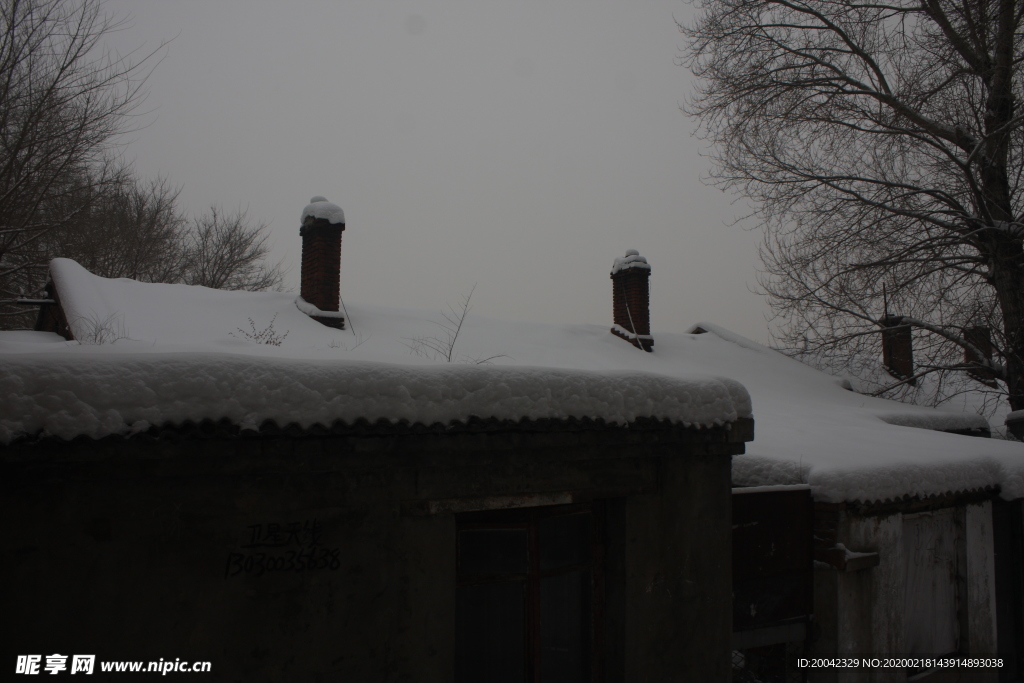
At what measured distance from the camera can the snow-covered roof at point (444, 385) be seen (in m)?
2.63

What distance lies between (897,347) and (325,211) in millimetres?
12449

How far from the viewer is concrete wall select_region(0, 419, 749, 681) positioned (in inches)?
102

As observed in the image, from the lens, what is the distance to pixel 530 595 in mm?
3965

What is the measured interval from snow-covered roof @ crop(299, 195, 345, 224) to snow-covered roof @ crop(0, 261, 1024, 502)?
1.50 m

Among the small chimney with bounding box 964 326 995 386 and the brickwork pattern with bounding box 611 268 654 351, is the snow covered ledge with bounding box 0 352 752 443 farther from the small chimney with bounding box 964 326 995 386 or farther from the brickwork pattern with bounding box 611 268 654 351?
the small chimney with bounding box 964 326 995 386

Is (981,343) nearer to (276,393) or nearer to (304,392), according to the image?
(304,392)

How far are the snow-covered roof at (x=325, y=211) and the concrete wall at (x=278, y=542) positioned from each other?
24.6 ft

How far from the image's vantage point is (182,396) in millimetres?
2713

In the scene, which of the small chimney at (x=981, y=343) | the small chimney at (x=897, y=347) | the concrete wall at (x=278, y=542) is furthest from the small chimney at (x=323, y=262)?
the small chimney at (x=981, y=343)

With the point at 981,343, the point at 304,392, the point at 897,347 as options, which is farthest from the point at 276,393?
the point at 897,347

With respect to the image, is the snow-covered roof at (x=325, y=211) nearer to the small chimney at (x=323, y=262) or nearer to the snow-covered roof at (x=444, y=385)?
the small chimney at (x=323, y=262)

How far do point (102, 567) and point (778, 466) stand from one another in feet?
17.5

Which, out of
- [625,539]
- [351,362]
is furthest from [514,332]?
[351,362]

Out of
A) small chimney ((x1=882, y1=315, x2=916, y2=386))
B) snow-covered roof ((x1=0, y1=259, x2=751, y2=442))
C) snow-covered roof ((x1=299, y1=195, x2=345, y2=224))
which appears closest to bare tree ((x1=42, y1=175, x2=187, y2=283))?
snow-covered roof ((x1=299, y1=195, x2=345, y2=224))
